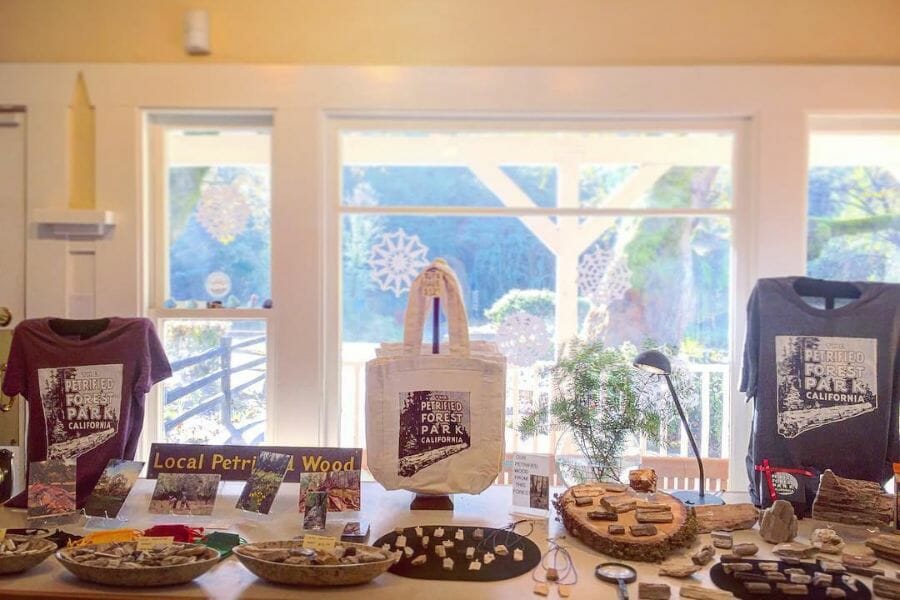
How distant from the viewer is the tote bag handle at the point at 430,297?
2135 mm

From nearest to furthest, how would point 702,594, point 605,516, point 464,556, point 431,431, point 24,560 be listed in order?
point 702,594 → point 24,560 → point 464,556 → point 605,516 → point 431,431

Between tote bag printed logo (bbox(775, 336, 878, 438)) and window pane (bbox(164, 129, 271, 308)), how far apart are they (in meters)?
1.81

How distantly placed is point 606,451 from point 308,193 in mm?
1382

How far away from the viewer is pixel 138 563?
1608 mm

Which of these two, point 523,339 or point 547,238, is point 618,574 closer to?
point 523,339

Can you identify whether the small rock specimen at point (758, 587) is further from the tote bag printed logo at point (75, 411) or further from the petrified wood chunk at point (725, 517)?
the tote bag printed logo at point (75, 411)

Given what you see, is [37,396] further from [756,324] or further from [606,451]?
[756,324]

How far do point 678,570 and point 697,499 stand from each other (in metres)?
0.56

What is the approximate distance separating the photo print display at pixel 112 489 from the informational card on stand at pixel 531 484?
42.9 inches

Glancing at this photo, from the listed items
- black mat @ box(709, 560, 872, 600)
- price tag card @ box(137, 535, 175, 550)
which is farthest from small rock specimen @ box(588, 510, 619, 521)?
price tag card @ box(137, 535, 175, 550)

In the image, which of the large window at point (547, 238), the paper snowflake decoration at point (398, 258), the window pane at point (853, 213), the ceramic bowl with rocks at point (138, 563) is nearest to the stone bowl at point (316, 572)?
the ceramic bowl with rocks at point (138, 563)

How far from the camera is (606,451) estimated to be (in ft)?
7.15

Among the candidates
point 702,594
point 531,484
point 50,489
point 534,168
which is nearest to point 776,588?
point 702,594

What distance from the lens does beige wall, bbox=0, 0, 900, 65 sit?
2.59m
